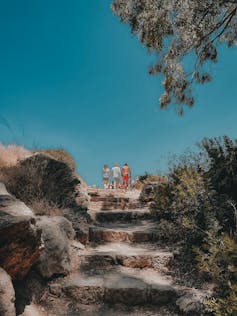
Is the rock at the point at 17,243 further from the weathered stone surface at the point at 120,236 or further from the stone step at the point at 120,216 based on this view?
the stone step at the point at 120,216

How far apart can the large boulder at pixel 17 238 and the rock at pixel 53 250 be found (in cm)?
43

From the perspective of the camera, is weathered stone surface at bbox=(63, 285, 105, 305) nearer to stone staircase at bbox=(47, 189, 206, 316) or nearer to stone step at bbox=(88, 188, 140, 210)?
stone staircase at bbox=(47, 189, 206, 316)

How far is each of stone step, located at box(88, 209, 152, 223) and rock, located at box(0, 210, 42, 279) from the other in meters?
4.12

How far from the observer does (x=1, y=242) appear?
3535 millimetres

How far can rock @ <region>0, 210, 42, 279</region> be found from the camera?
11.6ft

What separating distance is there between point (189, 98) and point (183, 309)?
5895 millimetres

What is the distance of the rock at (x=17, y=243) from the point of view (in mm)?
3543

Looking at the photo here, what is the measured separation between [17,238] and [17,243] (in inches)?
2.4

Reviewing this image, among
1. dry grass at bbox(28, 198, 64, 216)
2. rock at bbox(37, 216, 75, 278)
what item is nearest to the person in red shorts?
dry grass at bbox(28, 198, 64, 216)

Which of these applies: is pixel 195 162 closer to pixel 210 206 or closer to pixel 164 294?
pixel 210 206

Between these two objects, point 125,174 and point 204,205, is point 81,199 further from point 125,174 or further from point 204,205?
point 125,174

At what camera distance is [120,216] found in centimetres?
823

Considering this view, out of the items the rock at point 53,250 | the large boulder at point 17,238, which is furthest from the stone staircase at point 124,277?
the large boulder at point 17,238

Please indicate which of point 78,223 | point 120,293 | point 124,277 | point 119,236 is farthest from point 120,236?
point 120,293
